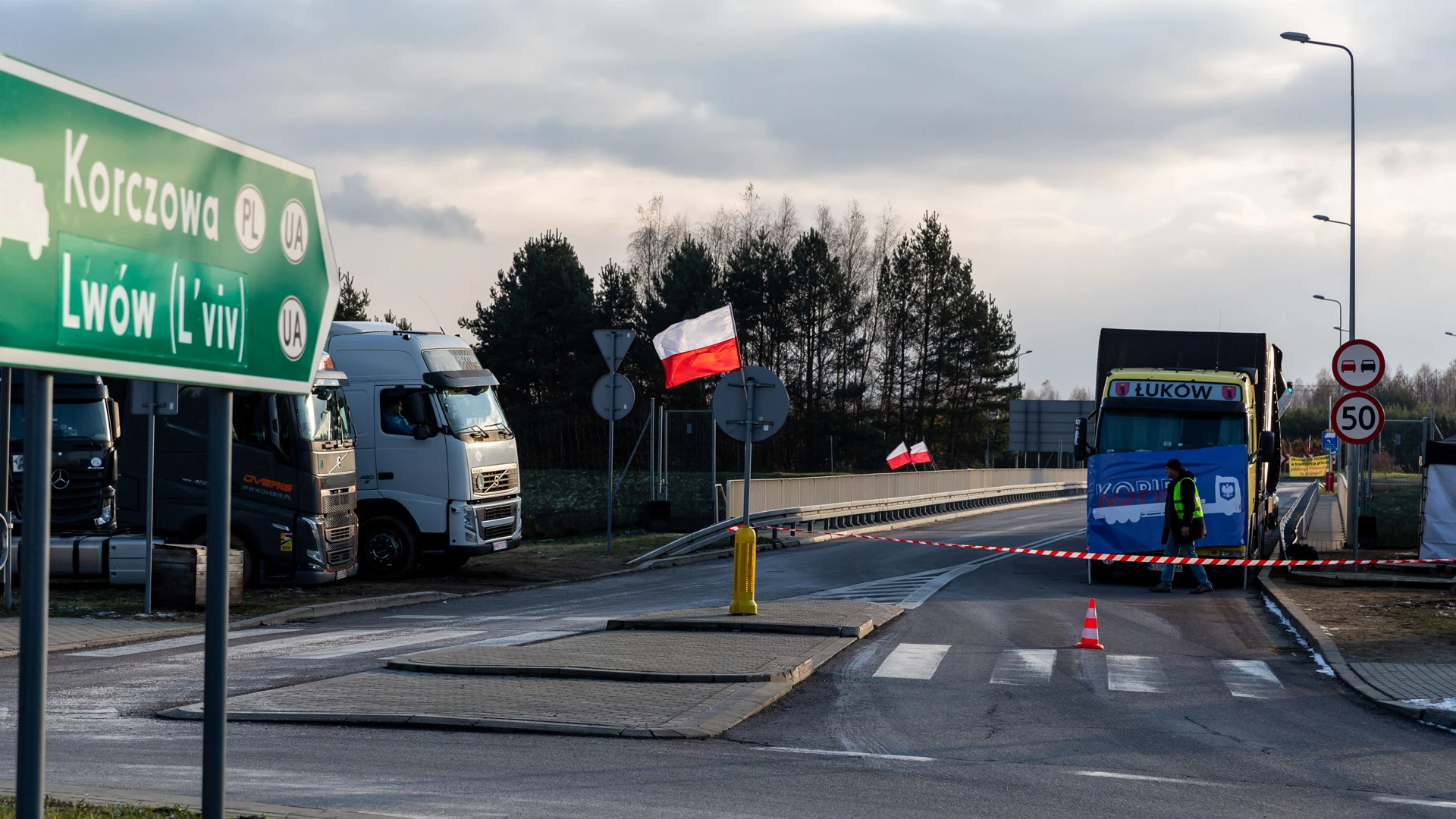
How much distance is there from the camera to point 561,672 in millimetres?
10523

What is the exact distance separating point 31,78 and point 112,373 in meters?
0.60

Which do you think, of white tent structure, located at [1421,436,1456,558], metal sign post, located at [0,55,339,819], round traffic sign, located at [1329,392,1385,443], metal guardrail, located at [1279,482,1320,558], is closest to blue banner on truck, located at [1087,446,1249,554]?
round traffic sign, located at [1329,392,1385,443]

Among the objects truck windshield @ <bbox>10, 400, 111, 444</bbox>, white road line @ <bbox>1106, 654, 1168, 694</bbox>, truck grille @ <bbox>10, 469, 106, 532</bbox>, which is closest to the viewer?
white road line @ <bbox>1106, 654, 1168, 694</bbox>

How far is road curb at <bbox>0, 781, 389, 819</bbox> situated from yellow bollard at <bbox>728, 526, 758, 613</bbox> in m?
7.42

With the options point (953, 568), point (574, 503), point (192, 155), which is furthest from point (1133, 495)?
point (574, 503)

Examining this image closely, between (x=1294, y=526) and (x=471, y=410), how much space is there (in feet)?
71.0

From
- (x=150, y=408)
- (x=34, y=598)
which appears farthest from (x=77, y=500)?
(x=34, y=598)

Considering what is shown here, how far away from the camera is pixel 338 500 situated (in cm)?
1834

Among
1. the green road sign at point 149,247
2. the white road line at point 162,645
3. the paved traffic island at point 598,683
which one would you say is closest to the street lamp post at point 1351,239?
the paved traffic island at point 598,683

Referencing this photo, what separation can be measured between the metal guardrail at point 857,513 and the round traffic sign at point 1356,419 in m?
11.2

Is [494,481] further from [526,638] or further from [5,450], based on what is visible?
[5,450]

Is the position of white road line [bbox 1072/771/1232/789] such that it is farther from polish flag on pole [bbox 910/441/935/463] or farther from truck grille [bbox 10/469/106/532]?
polish flag on pole [bbox 910/441/935/463]

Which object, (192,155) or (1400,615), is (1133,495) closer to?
(1400,615)

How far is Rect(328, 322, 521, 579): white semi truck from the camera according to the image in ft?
65.1
